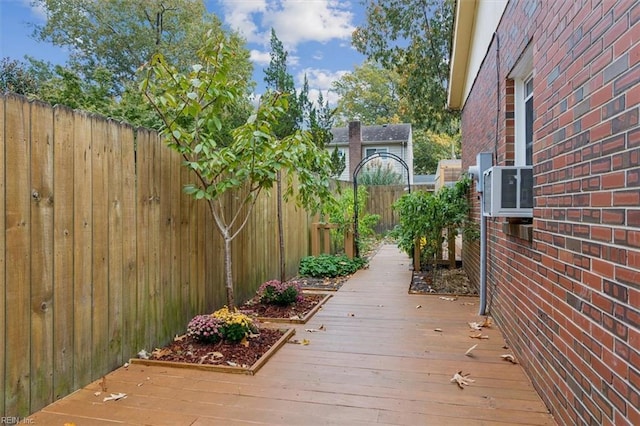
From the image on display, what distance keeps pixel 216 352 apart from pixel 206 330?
0.72ft

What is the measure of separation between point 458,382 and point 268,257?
11.6ft

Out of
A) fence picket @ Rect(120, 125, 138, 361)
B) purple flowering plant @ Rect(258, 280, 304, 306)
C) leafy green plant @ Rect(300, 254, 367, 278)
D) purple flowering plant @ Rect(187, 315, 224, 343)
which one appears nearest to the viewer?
fence picket @ Rect(120, 125, 138, 361)

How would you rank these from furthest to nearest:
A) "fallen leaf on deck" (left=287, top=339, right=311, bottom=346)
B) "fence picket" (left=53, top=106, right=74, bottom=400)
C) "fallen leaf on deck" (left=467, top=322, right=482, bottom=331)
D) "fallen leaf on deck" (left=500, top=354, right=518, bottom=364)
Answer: "fallen leaf on deck" (left=467, top=322, right=482, bottom=331) → "fallen leaf on deck" (left=287, top=339, right=311, bottom=346) → "fallen leaf on deck" (left=500, top=354, right=518, bottom=364) → "fence picket" (left=53, top=106, right=74, bottom=400)

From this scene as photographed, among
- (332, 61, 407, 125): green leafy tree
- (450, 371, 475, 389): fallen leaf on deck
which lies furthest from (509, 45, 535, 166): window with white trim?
(332, 61, 407, 125): green leafy tree

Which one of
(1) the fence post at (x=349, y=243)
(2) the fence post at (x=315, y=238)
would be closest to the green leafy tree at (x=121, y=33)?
(2) the fence post at (x=315, y=238)

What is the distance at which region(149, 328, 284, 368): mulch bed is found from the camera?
3093 millimetres

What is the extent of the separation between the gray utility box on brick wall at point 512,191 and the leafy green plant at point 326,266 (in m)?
4.01

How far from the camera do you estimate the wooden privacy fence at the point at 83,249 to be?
216 centimetres

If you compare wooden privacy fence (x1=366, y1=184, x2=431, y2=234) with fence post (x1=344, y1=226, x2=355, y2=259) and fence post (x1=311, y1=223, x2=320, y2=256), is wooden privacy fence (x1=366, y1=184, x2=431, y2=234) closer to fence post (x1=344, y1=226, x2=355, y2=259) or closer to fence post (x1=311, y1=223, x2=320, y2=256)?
fence post (x1=344, y1=226, x2=355, y2=259)

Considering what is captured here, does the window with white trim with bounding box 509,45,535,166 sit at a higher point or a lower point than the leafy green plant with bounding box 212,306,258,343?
higher

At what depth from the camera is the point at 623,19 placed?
1522 mm

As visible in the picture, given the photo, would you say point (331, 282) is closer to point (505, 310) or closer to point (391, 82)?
point (505, 310)

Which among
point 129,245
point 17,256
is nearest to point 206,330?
point 129,245

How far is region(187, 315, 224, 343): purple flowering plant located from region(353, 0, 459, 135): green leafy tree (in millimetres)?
9190
